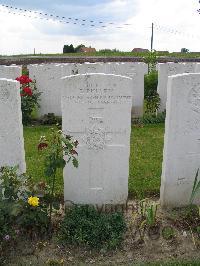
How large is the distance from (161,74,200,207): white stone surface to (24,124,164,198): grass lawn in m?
0.57

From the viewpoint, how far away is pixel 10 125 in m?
4.25

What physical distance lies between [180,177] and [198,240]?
83 centimetres

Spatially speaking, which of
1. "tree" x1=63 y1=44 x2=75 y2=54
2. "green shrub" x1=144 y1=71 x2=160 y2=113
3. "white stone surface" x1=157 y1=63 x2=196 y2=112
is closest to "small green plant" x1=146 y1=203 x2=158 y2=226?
"green shrub" x1=144 y1=71 x2=160 y2=113

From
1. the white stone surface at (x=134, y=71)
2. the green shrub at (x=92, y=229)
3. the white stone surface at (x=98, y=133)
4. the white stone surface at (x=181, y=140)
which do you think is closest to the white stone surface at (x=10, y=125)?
the white stone surface at (x=98, y=133)

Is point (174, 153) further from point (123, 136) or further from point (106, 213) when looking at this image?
point (106, 213)

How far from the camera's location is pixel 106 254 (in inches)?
156

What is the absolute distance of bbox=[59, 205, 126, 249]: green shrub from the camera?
401 cm

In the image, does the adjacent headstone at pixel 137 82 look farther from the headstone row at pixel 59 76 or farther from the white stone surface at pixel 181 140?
the white stone surface at pixel 181 140

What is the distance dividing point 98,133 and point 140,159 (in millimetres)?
2320

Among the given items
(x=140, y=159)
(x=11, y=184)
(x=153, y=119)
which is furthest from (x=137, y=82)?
(x=11, y=184)

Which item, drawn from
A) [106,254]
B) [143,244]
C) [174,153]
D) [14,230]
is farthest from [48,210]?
[174,153]

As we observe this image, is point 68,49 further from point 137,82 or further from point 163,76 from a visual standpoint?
point 163,76

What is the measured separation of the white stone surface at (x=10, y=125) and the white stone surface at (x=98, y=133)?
1.68 ft

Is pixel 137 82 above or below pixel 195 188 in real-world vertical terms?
above
